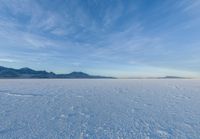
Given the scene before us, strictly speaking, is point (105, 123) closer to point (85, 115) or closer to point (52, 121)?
point (85, 115)

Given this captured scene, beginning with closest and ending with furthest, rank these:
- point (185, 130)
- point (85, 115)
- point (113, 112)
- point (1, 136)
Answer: point (1, 136)
point (185, 130)
point (85, 115)
point (113, 112)

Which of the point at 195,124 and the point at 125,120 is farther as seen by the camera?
the point at 125,120

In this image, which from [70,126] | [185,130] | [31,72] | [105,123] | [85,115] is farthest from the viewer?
[31,72]

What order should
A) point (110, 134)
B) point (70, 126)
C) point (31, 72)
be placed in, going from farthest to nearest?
point (31, 72)
point (70, 126)
point (110, 134)

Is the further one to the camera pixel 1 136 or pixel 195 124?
pixel 195 124

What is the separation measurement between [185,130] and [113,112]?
243cm

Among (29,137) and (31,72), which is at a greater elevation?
(31,72)

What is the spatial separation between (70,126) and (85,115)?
43.5 inches

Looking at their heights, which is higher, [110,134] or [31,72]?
[31,72]

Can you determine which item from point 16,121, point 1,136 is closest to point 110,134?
point 1,136

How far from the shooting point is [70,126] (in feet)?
13.1

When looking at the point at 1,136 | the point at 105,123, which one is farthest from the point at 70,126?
the point at 1,136

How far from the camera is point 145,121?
14.4 feet

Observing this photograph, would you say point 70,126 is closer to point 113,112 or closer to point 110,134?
point 110,134
